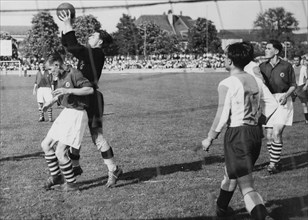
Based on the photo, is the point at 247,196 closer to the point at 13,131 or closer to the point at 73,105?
the point at 73,105

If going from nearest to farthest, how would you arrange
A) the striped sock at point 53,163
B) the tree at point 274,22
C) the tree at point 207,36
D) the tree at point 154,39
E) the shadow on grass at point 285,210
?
1. the shadow on grass at point 285,210
2. the striped sock at point 53,163
3. the tree at point 274,22
4. the tree at point 207,36
5. the tree at point 154,39

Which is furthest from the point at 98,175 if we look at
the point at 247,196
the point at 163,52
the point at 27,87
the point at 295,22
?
the point at 163,52

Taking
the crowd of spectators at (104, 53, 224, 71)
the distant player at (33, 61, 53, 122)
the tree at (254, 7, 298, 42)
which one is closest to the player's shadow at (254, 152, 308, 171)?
the tree at (254, 7, 298, 42)

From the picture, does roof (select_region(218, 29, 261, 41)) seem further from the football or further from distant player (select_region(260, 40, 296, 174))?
the football

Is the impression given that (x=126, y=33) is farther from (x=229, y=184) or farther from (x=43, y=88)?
(x=229, y=184)

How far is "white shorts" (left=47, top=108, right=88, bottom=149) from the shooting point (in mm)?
5070

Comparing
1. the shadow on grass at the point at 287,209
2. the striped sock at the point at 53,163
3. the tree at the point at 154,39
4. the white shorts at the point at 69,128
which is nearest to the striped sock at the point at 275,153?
Answer: the shadow on grass at the point at 287,209

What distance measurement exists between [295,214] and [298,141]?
465 centimetres

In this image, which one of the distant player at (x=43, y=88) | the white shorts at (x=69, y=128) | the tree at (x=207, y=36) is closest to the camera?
the white shorts at (x=69, y=128)

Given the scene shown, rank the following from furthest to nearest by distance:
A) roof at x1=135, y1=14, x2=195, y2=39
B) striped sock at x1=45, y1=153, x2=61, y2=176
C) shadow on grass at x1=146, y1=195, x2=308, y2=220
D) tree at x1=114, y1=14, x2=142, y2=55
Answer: roof at x1=135, y1=14, x2=195, y2=39
tree at x1=114, y1=14, x2=142, y2=55
striped sock at x1=45, y1=153, x2=61, y2=176
shadow on grass at x1=146, y1=195, x2=308, y2=220

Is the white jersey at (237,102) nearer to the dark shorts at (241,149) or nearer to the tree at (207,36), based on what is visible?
the dark shorts at (241,149)

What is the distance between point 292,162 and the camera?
693cm

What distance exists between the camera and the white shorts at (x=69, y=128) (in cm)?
507

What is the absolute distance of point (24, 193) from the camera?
5.16 meters
